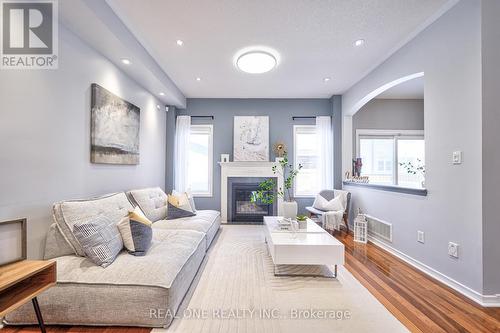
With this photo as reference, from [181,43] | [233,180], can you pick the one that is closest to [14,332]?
[181,43]

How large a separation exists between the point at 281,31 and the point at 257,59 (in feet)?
1.99

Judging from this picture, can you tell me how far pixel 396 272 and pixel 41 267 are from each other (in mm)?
3234

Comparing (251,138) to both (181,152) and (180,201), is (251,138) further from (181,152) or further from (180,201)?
(180,201)

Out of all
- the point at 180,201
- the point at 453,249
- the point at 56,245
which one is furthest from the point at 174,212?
the point at 453,249

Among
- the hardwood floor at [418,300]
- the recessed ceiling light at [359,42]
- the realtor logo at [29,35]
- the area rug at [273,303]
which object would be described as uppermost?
the recessed ceiling light at [359,42]

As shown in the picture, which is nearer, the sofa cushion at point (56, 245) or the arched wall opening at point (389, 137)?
the sofa cushion at point (56, 245)

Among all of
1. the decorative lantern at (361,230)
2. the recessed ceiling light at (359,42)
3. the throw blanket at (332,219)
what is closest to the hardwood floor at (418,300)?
the decorative lantern at (361,230)

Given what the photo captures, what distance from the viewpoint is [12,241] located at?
1708 mm

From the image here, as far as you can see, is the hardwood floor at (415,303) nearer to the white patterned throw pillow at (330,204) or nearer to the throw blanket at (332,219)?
the throw blanket at (332,219)

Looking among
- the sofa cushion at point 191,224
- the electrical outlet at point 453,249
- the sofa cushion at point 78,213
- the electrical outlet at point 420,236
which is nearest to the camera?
the sofa cushion at point 78,213

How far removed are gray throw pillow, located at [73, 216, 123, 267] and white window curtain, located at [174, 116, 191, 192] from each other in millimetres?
3107

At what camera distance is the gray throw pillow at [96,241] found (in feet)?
5.86

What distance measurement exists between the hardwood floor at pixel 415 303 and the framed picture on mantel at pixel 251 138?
2.81 metres

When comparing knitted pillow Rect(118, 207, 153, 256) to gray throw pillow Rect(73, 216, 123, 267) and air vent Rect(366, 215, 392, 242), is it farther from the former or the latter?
air vent Rect(366, 215, 392, 242)
